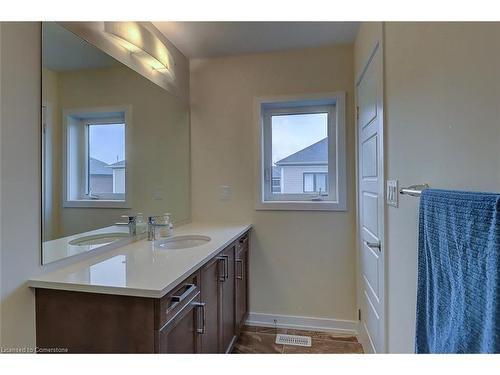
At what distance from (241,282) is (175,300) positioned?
1117 mm

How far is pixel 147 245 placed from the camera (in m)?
1.64

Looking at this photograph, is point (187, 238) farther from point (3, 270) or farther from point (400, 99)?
point (400, 99)

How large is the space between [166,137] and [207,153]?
40cm

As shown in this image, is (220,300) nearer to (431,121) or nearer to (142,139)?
(142,139)

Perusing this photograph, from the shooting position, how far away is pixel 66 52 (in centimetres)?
126

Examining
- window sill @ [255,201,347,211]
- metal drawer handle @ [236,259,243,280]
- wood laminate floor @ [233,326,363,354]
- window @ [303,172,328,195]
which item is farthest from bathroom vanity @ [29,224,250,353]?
window @ [303,172,328,195]

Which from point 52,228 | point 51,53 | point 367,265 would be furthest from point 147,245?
point 367,265

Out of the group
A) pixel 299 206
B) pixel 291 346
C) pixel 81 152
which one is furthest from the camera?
pixel 299 206

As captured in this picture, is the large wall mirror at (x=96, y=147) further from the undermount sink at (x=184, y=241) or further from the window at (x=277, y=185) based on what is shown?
the window at (x=277, y=185)

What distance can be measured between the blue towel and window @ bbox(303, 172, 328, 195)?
1513 mm

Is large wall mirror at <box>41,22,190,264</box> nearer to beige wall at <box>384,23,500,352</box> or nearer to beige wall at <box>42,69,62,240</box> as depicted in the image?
beige wall at <box>42,69,62,240</box>

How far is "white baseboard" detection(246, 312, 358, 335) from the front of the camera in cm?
218

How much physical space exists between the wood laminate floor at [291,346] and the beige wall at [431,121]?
79 cm

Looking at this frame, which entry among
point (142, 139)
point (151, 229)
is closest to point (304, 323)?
A: point (151, 229)
